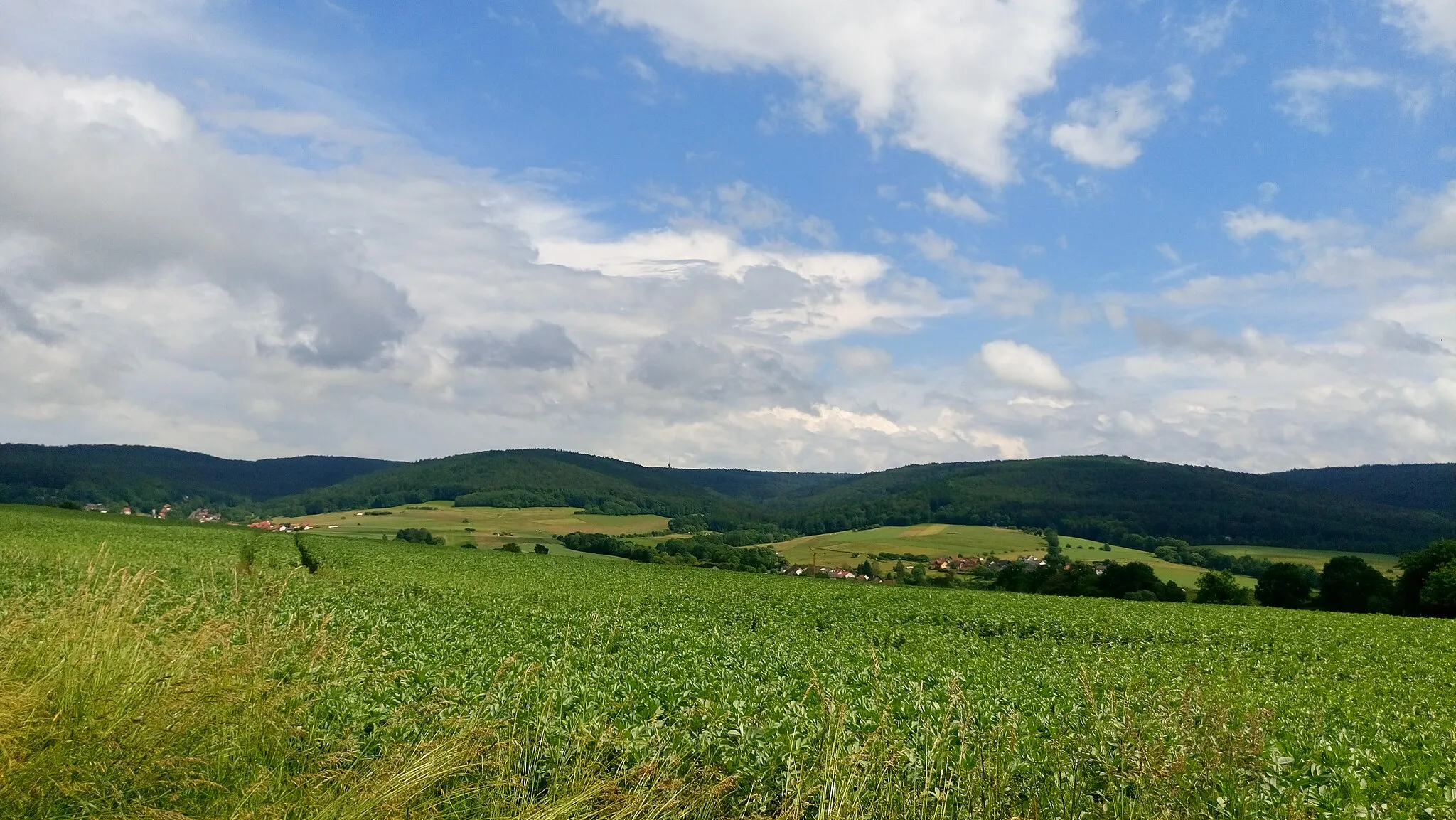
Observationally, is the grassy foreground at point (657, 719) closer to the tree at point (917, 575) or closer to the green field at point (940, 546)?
the tree at point (917, 575)

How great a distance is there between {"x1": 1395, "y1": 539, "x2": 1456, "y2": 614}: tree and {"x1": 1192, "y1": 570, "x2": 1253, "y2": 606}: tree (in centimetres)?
989

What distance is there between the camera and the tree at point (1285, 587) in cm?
6300

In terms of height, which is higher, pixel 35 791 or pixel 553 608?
pixel 35 791

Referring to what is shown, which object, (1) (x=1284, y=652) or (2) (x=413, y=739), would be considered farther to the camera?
(1) (x=1284, y=652)

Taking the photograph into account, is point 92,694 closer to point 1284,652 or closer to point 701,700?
point 701,700

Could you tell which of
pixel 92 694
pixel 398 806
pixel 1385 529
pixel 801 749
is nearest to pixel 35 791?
pixel 92 694

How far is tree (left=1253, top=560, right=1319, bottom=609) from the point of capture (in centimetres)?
6300

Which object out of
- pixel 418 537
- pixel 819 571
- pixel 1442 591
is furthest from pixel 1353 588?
pixel 418 537

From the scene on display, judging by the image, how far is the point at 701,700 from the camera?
416 inches

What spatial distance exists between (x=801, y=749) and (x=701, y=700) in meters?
2.48

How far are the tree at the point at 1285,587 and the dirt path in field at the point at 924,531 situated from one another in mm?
70623

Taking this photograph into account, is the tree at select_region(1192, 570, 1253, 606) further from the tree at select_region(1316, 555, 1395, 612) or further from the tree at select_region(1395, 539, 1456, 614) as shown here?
the tree at select_region(1395, 539, 1456, 614)

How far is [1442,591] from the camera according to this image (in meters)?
51.0

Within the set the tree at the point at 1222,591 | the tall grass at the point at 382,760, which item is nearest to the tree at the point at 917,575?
the tree at the point at 1222,591
